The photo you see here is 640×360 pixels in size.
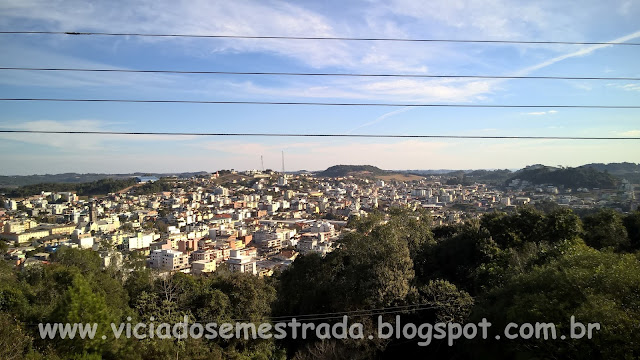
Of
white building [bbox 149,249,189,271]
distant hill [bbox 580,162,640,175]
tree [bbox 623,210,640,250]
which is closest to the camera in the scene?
tree [bbox 623,210,640,250]

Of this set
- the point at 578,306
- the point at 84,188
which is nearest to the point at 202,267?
the point at 578,306

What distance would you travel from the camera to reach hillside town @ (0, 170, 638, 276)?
2208cm

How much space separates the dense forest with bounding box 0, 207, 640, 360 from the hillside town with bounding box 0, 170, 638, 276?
5.02 feet

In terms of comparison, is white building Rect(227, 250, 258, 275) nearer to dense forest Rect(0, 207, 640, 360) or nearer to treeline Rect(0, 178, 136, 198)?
dense forest Rect(0, 207, 640, 360)

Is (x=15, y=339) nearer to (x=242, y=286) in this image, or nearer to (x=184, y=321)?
(x=184, y=321)

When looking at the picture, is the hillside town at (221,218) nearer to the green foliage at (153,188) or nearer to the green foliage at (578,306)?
the green foliage at (153,188)

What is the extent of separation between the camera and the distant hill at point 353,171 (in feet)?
283

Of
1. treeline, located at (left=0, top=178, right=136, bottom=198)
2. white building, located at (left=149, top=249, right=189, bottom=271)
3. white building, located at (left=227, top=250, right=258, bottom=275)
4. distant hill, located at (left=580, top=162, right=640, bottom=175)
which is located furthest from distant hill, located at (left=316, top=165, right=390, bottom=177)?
white building, located at (left=227, top=250, right=258, bottom=275)

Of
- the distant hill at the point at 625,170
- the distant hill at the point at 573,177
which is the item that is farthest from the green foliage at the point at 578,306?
the distant hill at the point at 573,177

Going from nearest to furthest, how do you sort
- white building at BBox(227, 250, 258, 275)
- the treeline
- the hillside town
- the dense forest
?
the dense forest → white building at BBox(227, 250, 258, 275) → the hillside town → the treeline

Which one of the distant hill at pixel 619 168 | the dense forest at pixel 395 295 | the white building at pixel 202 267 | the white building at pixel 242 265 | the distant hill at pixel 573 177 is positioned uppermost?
the distant hill at pixel 619 168

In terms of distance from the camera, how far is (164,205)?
4928cm

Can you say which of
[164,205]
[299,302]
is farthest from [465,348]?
[164,205]

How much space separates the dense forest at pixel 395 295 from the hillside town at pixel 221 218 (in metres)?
1.53
